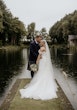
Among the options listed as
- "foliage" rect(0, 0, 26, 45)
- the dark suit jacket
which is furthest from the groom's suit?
"foliage" rect(0, 0, 26, 45)

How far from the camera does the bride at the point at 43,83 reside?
596 inches

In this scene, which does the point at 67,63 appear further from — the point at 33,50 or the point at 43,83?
the point at 43,83

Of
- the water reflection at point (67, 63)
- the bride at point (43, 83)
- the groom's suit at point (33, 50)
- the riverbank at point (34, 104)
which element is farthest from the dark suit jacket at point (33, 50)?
the water reflection at point (67, 63)

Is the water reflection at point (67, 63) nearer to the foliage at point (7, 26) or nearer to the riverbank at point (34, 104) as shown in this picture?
the riverbank at point (34, 104)

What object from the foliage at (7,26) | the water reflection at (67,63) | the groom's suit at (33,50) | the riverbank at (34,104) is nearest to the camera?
the riverbank at (34,104)

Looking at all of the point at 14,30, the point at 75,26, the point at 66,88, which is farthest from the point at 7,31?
the point at 66,88

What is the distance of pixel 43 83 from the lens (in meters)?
15.6

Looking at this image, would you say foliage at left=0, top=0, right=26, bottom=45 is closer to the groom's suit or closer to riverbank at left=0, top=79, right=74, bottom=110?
the groom's suit

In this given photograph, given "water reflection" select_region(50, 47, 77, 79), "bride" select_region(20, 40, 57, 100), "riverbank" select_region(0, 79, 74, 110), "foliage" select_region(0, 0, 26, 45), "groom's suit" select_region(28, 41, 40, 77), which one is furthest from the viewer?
"foliage" select_region(0, 0, 26, 45)

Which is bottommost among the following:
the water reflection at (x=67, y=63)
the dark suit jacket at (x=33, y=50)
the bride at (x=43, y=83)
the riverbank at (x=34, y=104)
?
the water reflection at (x=67, y=63)

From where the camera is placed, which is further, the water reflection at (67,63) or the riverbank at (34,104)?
the water reflection at (67,63)

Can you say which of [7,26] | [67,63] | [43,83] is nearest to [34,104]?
[43,83]

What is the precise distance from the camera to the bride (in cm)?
1515

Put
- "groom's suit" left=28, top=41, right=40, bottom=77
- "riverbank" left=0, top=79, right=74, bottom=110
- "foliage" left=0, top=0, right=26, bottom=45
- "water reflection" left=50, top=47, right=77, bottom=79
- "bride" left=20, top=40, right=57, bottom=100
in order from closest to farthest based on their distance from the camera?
"riverbank" left=0, top=79, right=74, bottom=110 < "bride" left=20, top=40, right=57, bottom=100 < "groom's suit" left=28, top=41, right=40, bottom=77 < "water reflection" left=50, top=47, right=77, bottom=79 < "foliage" left=0, top=0, right=26, bottom=45
